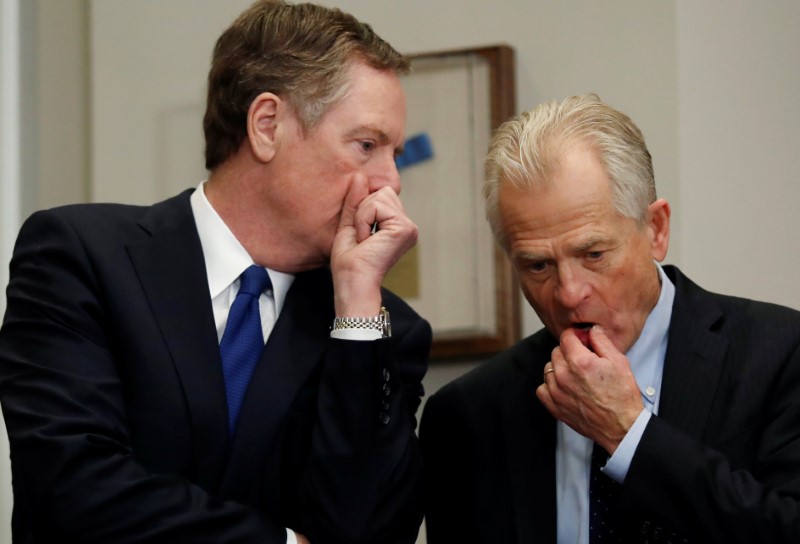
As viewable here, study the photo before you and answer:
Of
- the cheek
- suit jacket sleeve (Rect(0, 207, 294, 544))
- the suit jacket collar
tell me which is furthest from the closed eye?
suit jacket sleeve (Rect(0, 207, 294, 544))

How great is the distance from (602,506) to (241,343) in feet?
2.58

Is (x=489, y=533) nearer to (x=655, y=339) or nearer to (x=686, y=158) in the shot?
(x=655, y=339)

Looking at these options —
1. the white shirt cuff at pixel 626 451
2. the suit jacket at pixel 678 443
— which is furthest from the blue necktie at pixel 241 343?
the white shirt cuff at pixel 626 451

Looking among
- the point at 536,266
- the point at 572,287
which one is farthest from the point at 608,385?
the point at 536,266

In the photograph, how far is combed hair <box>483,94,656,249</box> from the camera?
8.52 feet

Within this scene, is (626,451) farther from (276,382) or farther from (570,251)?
(276,382)

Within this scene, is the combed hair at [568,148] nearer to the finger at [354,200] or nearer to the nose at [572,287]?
the nose at [572,287]

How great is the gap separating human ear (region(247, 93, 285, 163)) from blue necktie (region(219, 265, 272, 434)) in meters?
0.28

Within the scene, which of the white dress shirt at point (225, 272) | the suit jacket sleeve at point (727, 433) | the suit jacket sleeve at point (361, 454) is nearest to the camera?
the suit jacket sleeve at point (727, 433)

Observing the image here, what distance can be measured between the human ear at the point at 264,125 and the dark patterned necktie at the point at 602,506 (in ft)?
3.11

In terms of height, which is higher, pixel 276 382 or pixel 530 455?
pixel 276 382

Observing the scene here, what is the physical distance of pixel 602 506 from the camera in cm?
253

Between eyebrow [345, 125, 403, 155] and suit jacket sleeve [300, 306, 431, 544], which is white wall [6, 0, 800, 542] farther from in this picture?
suit jacket sleeve [300, 306, 431, 544]

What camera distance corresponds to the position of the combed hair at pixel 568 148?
2598 millimetres
